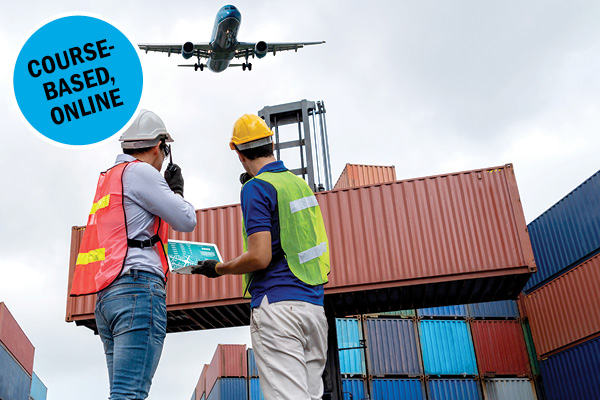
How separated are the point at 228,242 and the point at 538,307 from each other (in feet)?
42.5

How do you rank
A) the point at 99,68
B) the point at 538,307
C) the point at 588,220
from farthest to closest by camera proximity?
the point at 538,307
the point at 588,220
the point at 99,68

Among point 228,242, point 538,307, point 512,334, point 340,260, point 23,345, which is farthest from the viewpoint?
point 23,345

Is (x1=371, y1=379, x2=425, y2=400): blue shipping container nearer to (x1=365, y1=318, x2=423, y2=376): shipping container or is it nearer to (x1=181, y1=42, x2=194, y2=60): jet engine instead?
(x1=365, y1=318, x2=423, y2=376): shipping container

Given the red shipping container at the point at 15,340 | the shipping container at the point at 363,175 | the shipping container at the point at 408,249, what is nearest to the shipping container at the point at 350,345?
the shipping container at the point at 363,175

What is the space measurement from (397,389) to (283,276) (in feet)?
61.8

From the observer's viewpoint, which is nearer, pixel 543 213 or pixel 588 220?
pixel 588 220

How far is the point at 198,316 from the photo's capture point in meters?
14.0

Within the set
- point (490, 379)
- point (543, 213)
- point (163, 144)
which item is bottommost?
point (163, 144)

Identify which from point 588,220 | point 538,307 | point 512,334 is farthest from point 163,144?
point 512,334

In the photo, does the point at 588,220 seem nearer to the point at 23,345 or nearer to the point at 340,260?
the point at 340,260

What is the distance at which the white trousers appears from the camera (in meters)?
2.57

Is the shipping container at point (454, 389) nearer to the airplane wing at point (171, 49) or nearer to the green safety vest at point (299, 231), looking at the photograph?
the green safety vest at point (299, 231)

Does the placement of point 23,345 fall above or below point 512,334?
above

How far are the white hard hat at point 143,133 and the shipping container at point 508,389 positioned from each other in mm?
20794
